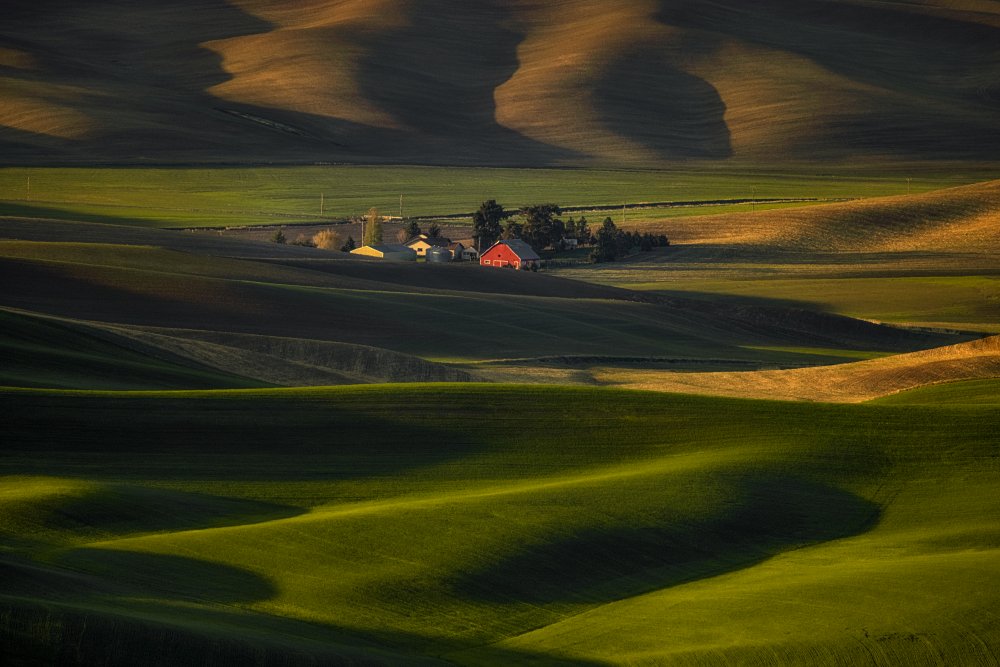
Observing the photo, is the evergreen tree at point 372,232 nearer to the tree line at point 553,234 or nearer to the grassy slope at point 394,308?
the tree line at point 553,234

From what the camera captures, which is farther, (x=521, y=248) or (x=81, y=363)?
(x=521, y=248)

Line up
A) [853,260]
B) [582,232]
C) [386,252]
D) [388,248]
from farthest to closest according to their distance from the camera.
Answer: [582,232] < [853,260] < [388,248] < [386,252]

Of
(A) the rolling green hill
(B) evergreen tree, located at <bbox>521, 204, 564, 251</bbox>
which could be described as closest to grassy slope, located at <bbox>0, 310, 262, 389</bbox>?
(A) the rolling green hill

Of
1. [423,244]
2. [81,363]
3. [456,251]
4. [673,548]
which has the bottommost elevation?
[673,548]

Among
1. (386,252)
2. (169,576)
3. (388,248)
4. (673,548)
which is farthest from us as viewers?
(388,248)

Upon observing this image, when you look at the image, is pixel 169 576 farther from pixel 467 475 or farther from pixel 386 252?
pixel 386 252

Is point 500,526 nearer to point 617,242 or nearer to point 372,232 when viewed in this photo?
point 617,242

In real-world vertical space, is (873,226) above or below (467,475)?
above

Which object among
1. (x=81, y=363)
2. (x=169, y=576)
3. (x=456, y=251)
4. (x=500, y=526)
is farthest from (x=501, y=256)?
(x=169, y=576)
